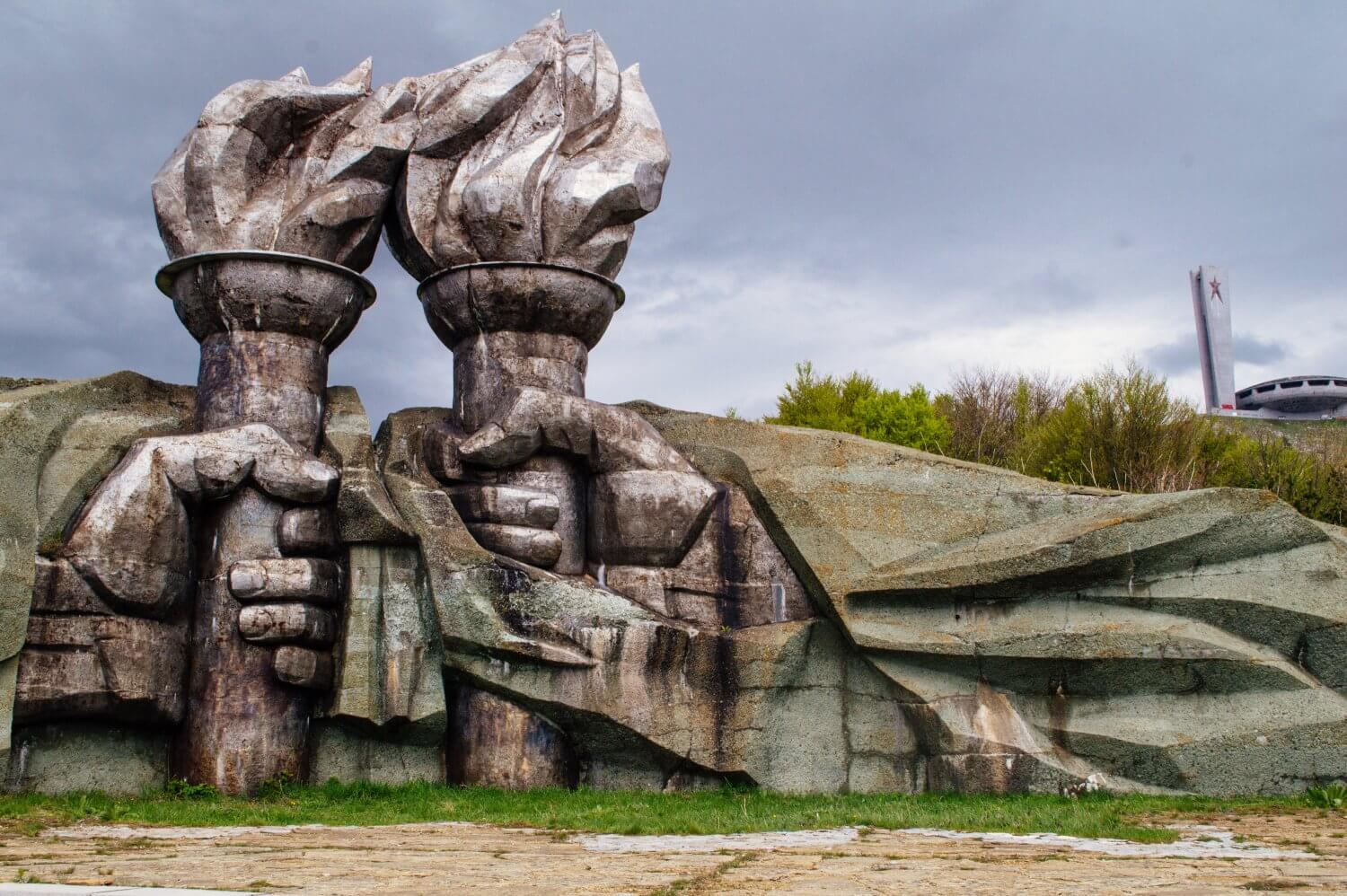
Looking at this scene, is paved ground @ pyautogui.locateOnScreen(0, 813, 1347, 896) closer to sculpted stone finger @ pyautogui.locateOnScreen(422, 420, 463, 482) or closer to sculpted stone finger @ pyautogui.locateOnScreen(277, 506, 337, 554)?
sculpted stone finger @ pyautogui.locateOnScreen(277, 506, 337, 554)

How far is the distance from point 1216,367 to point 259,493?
4845 centimetres

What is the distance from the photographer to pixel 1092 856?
638 cm

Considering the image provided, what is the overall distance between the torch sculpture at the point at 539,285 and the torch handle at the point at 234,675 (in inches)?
56.2

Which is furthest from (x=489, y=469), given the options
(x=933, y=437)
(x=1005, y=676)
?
(x=933, y=437)

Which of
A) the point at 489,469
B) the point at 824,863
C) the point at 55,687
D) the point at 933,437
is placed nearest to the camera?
the point at 824,863

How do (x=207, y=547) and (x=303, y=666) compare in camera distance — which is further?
(x=207, y=547)

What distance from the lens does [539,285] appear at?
11133 mm

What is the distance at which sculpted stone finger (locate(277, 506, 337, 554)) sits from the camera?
33.8 feet

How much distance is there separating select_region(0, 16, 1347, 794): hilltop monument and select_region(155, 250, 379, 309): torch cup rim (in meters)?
0.03

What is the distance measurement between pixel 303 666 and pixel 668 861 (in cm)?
455

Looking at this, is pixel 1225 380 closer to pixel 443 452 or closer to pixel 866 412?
pixel 866 412

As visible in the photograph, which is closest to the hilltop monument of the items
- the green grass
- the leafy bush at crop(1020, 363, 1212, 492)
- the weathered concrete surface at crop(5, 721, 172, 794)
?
the weathered concrete surface at crop(5, 721, 172, 794)

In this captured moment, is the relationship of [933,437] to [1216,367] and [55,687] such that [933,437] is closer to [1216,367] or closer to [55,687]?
[55,687]

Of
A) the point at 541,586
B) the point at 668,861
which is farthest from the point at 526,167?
the point at 668,861
